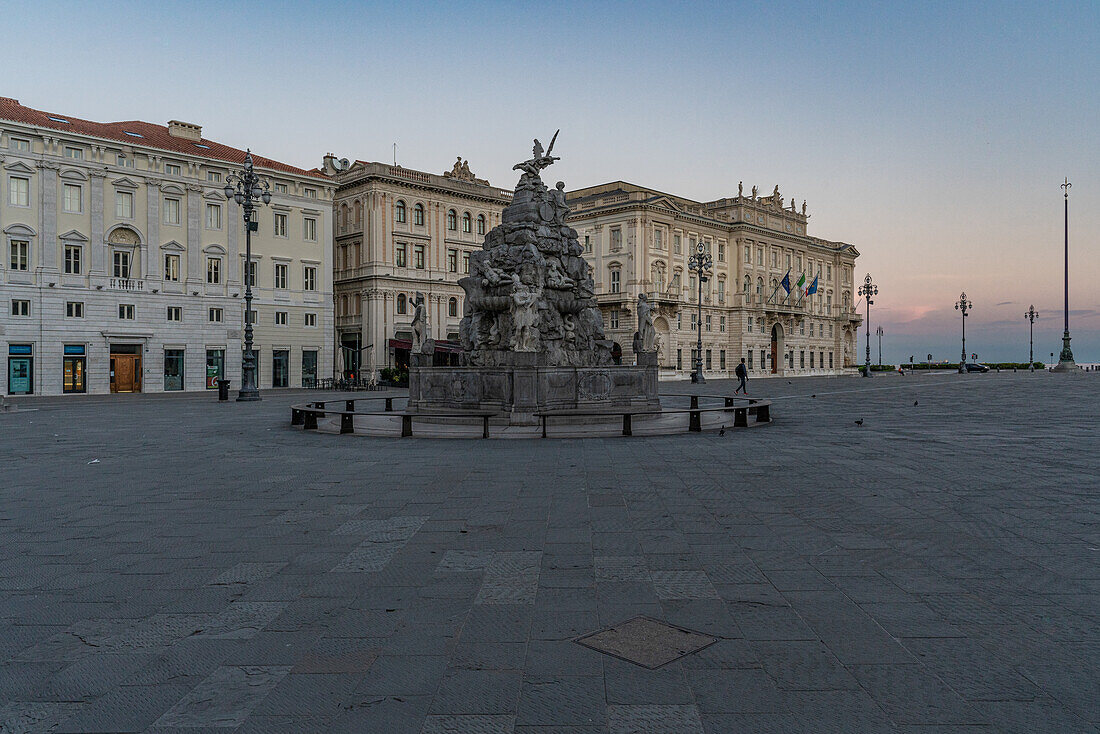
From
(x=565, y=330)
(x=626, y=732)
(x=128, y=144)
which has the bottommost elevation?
(x=626, y=732)

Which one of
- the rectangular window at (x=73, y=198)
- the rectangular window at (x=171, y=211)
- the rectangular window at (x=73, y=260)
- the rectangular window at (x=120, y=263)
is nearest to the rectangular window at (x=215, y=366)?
the rectangular window at (x=120, y=263)

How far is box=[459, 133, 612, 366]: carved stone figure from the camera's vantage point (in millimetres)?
20125

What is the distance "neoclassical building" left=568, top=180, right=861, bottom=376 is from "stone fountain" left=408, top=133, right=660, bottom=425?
46155 mm

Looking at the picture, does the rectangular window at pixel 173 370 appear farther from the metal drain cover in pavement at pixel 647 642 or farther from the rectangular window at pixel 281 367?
the metal drain cover in pavement at pixel 647 642

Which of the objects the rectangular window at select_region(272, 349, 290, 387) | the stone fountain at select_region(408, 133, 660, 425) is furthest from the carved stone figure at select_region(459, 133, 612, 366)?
the rectangular window at select_region(272, 349, 290, 387)

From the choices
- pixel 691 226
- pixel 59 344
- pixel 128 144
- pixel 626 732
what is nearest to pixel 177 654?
pixel 626 732

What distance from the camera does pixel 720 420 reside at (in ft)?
61.6

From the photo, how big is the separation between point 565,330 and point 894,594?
16.3 metres

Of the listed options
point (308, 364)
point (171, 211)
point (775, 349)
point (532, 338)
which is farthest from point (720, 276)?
point (532, 338)

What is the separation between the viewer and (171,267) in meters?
44.7

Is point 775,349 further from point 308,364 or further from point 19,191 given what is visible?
point 19,191

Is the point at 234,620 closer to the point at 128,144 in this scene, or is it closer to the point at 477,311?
the point at 477,311

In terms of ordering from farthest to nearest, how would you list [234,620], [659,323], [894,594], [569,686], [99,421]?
[659,323] < [99,421] < [894,594] < [234,620] < [569,686]

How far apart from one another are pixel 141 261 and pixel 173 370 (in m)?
6.81
